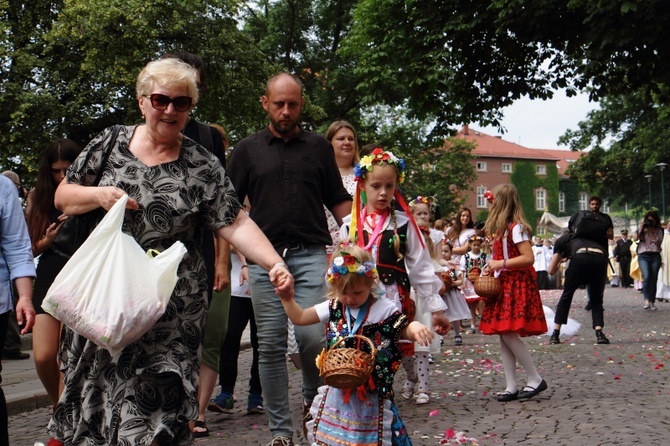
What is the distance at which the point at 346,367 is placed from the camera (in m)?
4.64

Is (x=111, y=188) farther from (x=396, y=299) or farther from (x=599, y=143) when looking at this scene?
(x=599, y=143)

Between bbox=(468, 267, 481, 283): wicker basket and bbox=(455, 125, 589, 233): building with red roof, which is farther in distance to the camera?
bbox=(455, 125, 589, 233): building with red roof

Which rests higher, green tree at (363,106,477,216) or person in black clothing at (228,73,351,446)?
green tree at (363,106,477,216)

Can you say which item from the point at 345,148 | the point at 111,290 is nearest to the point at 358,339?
the point at 111,290

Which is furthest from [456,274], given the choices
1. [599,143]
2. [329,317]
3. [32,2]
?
[599,143]

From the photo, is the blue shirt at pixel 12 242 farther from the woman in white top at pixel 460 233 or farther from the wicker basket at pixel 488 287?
the woman in white top at pixel 460 233

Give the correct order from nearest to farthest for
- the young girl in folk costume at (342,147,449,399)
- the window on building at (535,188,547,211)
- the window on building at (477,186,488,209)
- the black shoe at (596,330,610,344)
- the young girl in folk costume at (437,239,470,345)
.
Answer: the young girl in folk costume at (342,147,449,399) → the black shoe at (596,330,610,344) → the young girl in folk costume at (437,239,470,345) → the window on building at (477,186,488,209) → the window on building at (535,188,547,211)

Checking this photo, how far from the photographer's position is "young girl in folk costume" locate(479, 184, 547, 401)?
8.25 metres

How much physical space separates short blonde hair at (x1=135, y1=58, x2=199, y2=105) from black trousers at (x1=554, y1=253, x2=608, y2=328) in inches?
403

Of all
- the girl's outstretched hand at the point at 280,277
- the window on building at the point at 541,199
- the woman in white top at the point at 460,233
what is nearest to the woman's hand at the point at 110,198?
the girl's outstretched hand at the point at 280,277

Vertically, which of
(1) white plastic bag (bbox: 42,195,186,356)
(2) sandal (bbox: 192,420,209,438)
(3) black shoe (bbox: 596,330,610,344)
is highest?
(1) white plastic bag (bbox: 42,195,186,356)

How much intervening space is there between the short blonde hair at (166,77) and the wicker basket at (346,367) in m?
1.50

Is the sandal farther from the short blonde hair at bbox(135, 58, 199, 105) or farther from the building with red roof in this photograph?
the building with red roof

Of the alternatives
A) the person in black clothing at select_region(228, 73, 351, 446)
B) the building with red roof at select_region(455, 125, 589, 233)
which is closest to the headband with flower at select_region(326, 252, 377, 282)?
the person in black clothing at select_region(228, 73, 351, 446)
